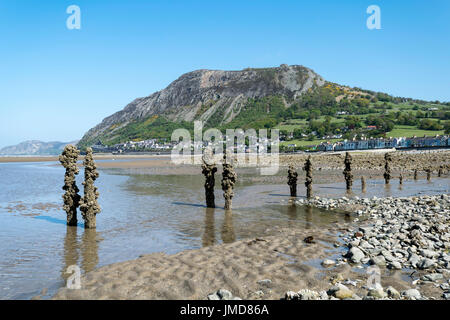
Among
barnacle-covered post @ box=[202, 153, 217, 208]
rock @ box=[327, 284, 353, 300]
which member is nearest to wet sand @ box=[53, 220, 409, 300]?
rock @ box=[327, 284, 353, 300]

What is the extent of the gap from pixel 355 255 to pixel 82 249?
11.7m

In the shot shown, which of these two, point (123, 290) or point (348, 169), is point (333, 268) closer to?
point (123, 290)

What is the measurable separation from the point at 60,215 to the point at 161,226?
30.2 ft

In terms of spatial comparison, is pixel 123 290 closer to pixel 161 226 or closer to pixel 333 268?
pixel 333 268

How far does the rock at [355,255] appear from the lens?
11832 millimetres

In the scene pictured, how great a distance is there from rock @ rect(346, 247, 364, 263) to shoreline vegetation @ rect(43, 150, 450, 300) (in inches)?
1.6
